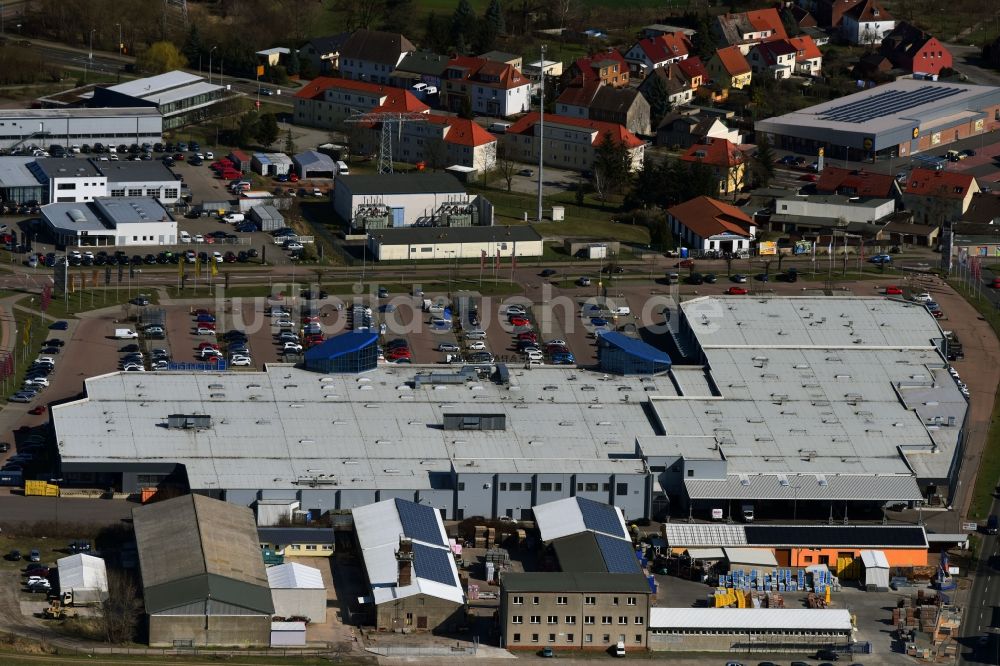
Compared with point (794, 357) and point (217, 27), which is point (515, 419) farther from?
point (217, 27)

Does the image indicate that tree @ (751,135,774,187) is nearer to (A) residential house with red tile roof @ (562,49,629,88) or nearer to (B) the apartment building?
(A) residential house with red tile roof @ (562,49,629,88)

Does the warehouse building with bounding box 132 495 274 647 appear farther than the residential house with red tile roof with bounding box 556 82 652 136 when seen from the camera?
No

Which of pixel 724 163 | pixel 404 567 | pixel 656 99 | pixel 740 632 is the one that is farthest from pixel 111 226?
pixel 740 632

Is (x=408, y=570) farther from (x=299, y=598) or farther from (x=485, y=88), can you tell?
(x=485, y=88)

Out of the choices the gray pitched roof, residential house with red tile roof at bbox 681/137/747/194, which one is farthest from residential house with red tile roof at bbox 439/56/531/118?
residential house with red tile roof at bbox 681/137/747/194

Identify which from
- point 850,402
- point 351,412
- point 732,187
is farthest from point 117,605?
point 732,187
